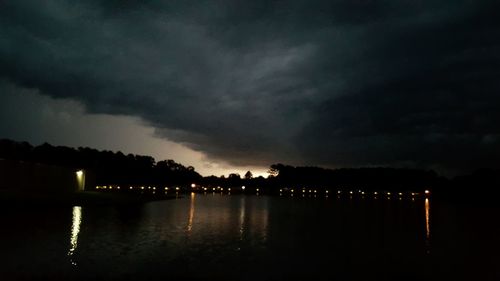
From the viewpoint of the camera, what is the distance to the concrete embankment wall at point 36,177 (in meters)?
59.0

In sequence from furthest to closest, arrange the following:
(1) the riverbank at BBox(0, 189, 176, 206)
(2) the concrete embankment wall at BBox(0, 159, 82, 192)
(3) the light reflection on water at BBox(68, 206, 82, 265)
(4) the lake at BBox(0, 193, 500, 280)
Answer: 1. (2) the concrete embankment wall at BBox(0, 159, 82, 192)
2. (1) the riverbank at BBox(0, 189, 176, 206)
3. (3) the light reflection on water at BBox(68, 206, 82, 265)
4. (4) the lake at BBox(0, 193, 500, 280)

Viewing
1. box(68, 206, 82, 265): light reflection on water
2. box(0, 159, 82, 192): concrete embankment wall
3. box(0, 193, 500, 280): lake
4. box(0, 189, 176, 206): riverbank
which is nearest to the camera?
box(0, 193, 500, 280): lake

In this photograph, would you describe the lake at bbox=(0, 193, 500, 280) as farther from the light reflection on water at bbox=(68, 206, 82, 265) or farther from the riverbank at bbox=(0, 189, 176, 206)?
the riverbank at bbox=(0, 189, 176, 206)

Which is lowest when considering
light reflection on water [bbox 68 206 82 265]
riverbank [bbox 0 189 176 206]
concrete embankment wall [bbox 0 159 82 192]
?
light reflection on water [bbox 68 206 82 265]

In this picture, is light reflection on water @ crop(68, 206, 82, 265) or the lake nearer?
the lake

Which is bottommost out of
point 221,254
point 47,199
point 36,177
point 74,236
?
Result: point 221,254

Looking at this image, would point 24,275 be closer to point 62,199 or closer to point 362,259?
point 362,259

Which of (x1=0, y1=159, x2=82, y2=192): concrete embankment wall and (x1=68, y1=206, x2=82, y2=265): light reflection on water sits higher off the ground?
(x1=0, y1=159, x2=82, y2=192): concrete embankment wall

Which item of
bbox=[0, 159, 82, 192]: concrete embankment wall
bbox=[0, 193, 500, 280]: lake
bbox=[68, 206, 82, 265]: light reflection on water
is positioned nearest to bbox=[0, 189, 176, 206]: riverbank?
bbox=[0, 159, 82, 192]: concrete embankment wall

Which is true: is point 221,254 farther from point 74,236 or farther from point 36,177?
point 36,177

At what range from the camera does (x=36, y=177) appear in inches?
2591

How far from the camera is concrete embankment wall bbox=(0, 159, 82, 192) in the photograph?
59.0 meters

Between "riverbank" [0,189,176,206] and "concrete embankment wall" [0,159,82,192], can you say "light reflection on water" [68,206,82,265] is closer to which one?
"riverbank" [0,189,176,206]

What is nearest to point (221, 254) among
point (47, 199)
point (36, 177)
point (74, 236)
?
point (74, 236)
